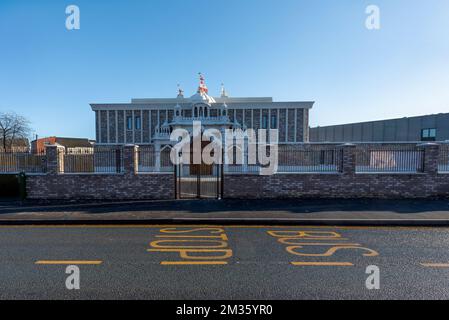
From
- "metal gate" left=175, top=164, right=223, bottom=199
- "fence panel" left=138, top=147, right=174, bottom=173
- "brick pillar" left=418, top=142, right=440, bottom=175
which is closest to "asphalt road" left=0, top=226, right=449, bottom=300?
"metal gate" left=175, top=164, right=223, bottom=199

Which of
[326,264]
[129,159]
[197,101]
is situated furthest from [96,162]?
[197,101]

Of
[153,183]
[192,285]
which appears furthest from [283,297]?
[153,183]

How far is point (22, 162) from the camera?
1073 centimetres

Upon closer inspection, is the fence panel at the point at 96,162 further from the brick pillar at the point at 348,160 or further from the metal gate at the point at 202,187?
the brick pillar at the point at 348,160

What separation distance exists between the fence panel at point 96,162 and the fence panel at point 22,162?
0.99 m

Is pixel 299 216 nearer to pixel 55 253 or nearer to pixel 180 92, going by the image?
pixel 55 253

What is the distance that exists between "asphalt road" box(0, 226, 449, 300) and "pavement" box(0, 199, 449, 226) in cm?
49

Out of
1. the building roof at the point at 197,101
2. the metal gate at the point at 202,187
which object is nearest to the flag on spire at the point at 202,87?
the building roof at the point at 197,101

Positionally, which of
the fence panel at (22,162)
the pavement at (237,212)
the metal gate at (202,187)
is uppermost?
the fence panel at (22,162)

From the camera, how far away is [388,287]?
3.37 m

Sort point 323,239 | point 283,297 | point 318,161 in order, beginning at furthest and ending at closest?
point 318,161 < point 323,239 < point 283,297

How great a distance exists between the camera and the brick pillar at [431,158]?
9492mm
